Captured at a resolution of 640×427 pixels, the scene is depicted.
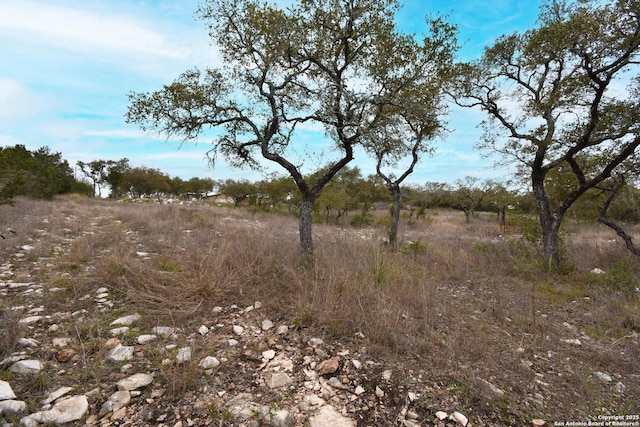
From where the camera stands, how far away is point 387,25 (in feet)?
17.4

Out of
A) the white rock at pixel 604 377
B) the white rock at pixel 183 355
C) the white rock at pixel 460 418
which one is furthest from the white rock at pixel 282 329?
the white rock at pixel 604 377

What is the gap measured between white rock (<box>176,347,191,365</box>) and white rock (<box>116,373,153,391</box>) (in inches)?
10.2

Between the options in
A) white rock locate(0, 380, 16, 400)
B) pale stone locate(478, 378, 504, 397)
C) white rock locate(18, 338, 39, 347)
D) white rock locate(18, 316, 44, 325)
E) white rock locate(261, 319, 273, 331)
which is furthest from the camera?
white rock locate(261, 319, 273, 331)

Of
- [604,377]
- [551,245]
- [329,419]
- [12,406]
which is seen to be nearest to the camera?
[12,406]

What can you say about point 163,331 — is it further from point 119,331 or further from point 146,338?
point 119,331

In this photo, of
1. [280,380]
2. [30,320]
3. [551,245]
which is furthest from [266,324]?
[551,245]

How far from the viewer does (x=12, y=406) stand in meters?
2.05

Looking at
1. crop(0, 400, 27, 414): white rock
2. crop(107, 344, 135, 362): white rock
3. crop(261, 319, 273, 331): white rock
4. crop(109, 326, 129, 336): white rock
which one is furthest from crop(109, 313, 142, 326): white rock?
crop(261, 319, 273, 331): white rock

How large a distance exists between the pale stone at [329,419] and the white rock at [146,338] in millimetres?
2092

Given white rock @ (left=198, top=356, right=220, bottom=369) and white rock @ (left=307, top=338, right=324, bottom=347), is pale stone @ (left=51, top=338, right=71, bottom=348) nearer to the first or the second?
white rock @ (left=198, top=356, right=220, bottom=369)

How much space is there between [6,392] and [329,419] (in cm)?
259

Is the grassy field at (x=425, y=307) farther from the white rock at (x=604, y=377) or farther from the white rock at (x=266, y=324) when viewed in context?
the white rock at (x=266, y=324)

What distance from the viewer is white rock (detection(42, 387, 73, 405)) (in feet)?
7.14

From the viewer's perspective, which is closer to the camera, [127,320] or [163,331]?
[163,331]
